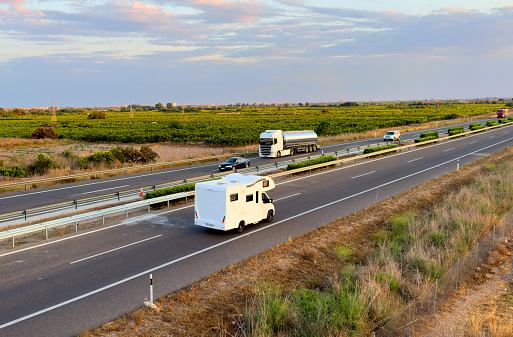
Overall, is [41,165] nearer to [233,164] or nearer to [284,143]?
[233,164]

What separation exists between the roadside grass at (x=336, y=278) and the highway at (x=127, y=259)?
902 mm

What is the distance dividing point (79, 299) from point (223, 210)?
6.76m

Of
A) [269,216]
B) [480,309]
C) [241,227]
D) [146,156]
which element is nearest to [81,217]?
[241,227]

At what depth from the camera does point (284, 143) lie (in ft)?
154

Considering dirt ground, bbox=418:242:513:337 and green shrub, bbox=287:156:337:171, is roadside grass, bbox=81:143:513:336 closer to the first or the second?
dirt ground, bbox=418:242:513:337

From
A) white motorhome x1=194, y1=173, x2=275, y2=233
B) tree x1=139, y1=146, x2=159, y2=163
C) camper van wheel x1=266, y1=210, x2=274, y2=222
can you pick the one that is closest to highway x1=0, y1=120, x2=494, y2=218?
tree x1=139, y1=146, x2=159, y2=163

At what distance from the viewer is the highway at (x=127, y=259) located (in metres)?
10.9

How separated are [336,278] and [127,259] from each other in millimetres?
7125

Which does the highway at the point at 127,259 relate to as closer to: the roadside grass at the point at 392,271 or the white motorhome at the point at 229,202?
the white motorhome at the point at 229,202

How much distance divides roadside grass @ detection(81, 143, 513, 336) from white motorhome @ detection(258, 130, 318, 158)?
24053 mm

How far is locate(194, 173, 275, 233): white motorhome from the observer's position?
673 inches

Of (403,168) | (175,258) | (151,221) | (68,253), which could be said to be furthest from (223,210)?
(403,168)

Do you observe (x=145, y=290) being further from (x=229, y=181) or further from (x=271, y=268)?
(x=229, y=181)

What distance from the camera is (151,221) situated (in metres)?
20.0
